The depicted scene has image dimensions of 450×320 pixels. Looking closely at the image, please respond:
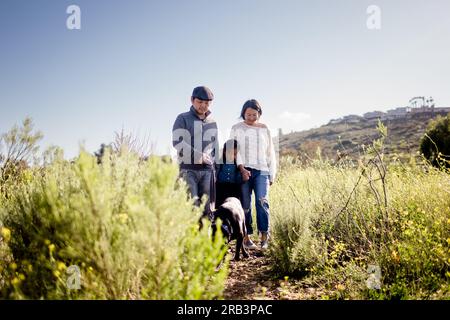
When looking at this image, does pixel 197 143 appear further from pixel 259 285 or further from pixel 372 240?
pixel 372 240

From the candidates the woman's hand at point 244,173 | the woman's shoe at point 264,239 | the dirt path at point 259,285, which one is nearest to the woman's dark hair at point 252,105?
the woman's hand at point 244,173

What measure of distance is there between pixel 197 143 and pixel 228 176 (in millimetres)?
979

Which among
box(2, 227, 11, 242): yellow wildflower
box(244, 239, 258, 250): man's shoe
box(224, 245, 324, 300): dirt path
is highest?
box(2, 227, 11, 242): yellow wildflower

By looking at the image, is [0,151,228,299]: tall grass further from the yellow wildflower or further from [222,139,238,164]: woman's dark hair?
[222,139,238,164]: woman's dark hair

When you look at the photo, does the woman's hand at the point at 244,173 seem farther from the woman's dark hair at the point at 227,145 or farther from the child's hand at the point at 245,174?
the woman's dark hair at the point at 227,145

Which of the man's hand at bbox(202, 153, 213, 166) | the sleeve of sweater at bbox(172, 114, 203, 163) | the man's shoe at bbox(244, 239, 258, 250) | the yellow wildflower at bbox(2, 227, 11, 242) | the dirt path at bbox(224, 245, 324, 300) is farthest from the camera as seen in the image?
the man's shoe at bbox(244, 239, 258, 250)

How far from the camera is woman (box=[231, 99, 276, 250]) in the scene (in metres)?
4.82

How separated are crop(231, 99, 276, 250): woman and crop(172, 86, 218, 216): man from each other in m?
0.63

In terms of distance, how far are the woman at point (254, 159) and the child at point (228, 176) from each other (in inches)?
3.9

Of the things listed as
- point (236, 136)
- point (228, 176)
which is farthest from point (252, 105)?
point (228, 176)

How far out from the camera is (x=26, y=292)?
2.01 metres

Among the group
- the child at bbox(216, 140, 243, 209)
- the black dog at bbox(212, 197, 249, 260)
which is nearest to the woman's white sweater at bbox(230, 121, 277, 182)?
the child at bbox(216, 140, 243, 209)
